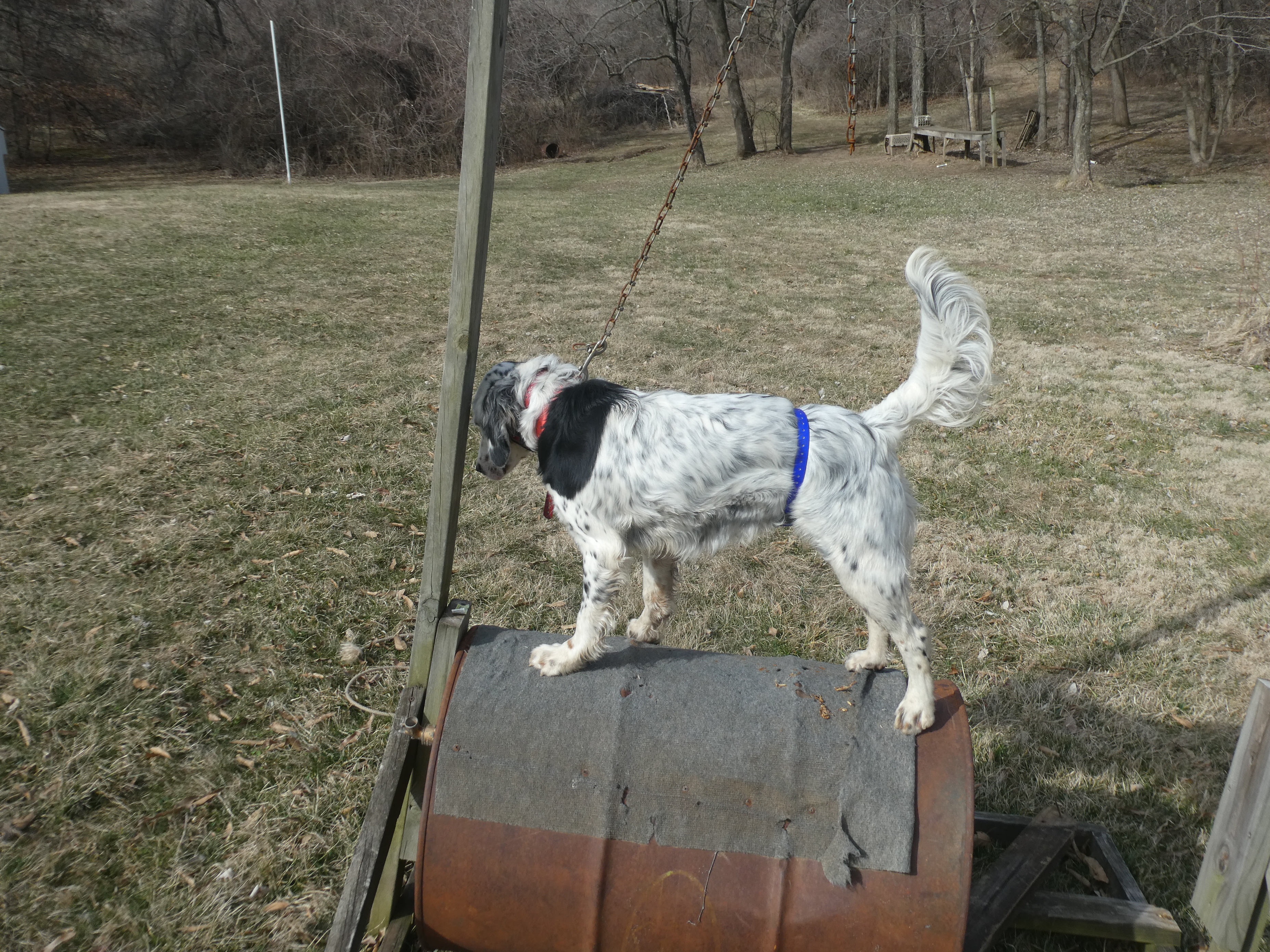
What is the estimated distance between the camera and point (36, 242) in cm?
1413

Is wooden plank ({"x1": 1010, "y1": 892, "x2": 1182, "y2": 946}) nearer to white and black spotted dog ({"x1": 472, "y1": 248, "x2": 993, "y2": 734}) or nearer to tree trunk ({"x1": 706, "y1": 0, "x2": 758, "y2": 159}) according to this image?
white and black spotted dog ({"x1": 472, "y1": 248, "x2": 993, "y2": 734})

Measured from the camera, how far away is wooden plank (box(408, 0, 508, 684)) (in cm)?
237

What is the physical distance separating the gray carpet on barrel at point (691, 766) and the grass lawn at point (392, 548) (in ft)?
3.41

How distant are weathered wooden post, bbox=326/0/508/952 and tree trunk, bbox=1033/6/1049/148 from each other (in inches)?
1264

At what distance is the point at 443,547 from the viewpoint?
2898mm

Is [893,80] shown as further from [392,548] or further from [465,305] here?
[465,305]

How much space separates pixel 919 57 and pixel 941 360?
31.3m

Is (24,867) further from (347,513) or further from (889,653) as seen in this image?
(889,653)

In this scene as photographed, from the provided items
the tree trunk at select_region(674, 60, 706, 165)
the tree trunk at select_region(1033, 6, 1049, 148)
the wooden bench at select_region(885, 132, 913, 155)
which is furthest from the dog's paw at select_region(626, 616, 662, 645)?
the tree trunk at select_region(1033, 6, 1049, 148)

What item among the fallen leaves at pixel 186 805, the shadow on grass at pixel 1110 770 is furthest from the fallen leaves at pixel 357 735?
the shadow on grass at pixel 1110 770

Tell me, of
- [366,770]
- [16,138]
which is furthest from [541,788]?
[16,138]

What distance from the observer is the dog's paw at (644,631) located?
402cm

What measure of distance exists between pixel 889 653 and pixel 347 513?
369 centimetres

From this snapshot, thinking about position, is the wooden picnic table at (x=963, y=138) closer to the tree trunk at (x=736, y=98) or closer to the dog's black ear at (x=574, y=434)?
the tree trunk at (x=736, y=98)
